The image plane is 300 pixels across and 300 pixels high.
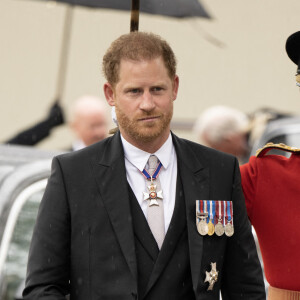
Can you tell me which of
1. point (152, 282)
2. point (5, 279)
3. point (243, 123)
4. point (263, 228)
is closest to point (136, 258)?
point (152, 282)

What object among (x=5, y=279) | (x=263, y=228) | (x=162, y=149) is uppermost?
(x=162, y=149)

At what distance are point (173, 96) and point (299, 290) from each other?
1066 mm

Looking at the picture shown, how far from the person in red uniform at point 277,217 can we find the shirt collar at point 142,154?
561 mm

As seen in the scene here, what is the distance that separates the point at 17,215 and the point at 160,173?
62.5 inches

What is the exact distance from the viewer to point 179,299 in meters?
3.80

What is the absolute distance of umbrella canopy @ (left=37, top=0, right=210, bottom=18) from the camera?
718 centimetres

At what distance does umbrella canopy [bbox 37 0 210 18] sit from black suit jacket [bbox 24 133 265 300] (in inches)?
129

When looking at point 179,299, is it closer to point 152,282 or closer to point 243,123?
point 152,282

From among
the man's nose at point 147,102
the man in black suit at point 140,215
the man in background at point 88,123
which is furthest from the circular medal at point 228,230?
the man in background at point 88,123

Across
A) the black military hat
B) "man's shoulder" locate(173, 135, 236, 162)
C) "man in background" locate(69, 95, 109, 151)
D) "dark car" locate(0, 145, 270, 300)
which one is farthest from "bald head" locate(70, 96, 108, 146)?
"man's shoulder" locate(173, 135, 236, 162)

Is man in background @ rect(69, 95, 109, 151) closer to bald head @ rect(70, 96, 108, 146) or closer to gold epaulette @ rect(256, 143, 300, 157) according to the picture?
bald head @ rect(70, 96, 108, 146)

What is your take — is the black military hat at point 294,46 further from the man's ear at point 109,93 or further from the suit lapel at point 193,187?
the man's ear at point 109,93

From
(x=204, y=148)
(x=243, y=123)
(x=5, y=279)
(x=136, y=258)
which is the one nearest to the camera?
(x=136, y=258)

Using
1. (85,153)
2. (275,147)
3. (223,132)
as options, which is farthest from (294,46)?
(223,132)
